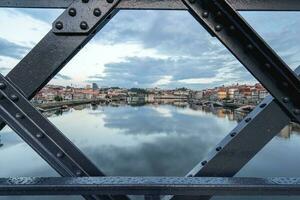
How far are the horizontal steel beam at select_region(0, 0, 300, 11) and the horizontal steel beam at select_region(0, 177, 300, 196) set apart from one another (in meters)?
1.10

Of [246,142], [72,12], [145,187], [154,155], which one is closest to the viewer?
[145,187]

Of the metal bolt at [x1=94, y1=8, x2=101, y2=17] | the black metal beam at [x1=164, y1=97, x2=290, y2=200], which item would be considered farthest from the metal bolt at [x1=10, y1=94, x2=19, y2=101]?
the black metal beam at [x1=164, y1=97, x2=290, y2=200]

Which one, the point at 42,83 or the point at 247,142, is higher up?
the point at 42,83

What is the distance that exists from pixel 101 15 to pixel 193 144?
11718 centimetres

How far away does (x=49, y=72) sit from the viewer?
1.89m

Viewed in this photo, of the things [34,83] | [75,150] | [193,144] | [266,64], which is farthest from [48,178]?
[193,144]

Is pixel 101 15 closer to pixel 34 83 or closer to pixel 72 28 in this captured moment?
pixel 72 28

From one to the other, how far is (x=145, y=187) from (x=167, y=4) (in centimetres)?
115

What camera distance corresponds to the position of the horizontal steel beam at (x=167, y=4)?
1.88 metres

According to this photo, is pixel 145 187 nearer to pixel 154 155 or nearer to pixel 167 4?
pixel 167 4

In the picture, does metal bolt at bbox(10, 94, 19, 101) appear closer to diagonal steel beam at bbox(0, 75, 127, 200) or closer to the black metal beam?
diagonal steel beam at bbox(0, 75, 127, 200)

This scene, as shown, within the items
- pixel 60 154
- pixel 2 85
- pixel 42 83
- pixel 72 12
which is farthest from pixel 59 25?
pixel 60 154

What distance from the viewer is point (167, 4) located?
188cm

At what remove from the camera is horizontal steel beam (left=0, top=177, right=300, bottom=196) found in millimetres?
1642
